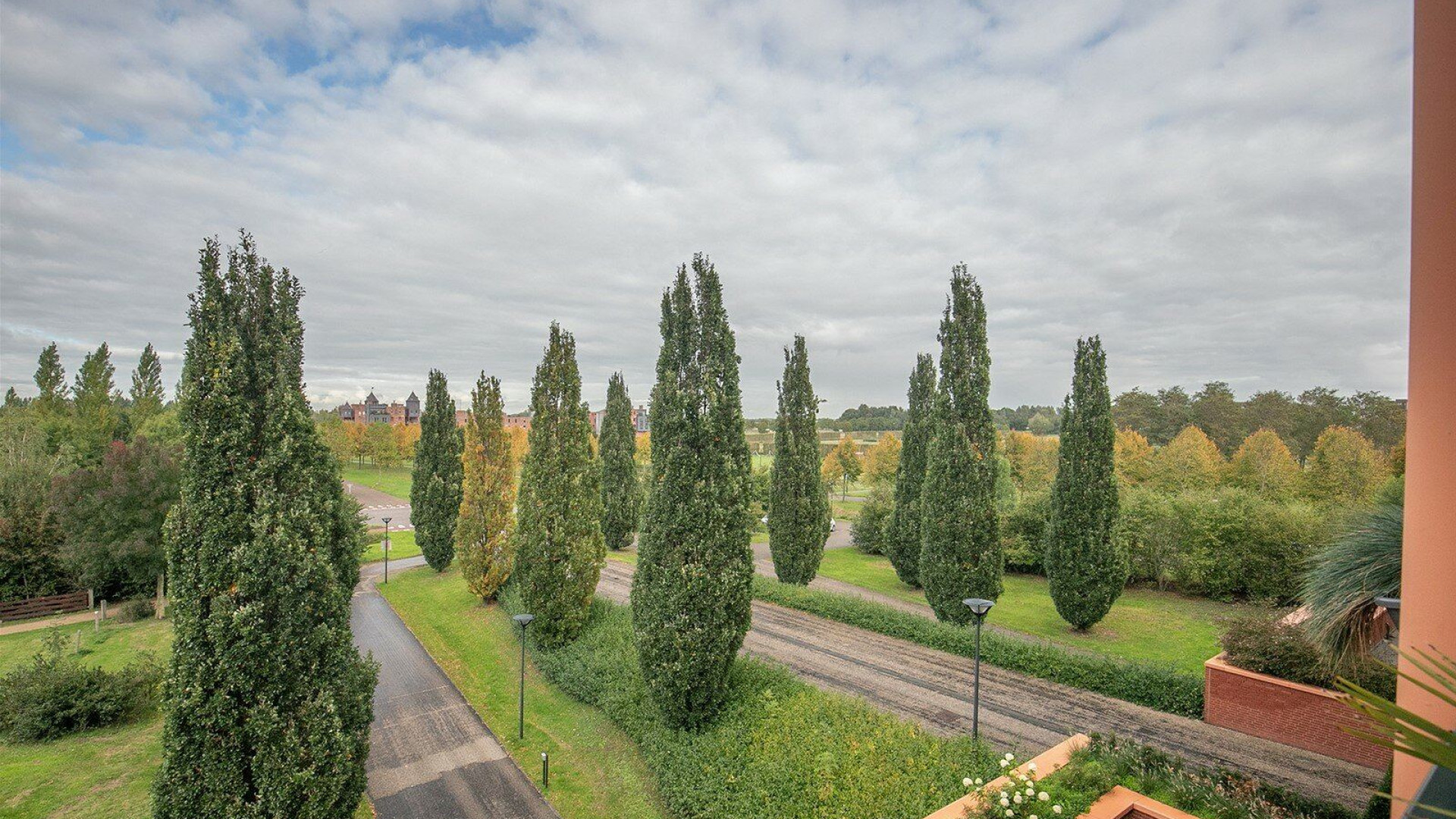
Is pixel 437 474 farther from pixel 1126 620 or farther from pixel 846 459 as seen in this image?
pixel 846 459

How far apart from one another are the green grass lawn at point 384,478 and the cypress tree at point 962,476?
39988mm

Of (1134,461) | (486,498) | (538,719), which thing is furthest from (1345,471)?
(486,498)

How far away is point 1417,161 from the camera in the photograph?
13.2 feet

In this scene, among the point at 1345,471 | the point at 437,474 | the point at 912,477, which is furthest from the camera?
the point at 1345,471

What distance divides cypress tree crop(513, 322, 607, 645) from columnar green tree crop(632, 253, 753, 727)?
3778 millimetres

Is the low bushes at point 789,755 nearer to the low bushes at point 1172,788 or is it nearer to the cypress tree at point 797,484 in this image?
the low bushes at point 1172,788

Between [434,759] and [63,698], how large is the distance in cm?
714

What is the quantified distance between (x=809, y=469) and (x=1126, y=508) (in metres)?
12.5

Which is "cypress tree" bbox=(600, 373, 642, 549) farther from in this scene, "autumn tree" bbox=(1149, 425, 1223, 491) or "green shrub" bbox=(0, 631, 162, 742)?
"autumn tree" bbox=(1149, 425, 1223, 491)

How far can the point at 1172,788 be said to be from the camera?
25.8 ft

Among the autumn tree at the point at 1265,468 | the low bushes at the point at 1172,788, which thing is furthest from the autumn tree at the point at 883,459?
the low bushes at the point at 1172,788

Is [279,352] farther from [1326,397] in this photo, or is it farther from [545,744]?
[1326,397]

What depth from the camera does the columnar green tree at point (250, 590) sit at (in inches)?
285

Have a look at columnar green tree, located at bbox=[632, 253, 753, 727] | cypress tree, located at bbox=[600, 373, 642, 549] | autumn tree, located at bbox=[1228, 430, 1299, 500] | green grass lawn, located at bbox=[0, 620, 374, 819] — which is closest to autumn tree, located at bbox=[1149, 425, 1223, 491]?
autumn tree, located at bbox=[1228, 430, 1299, 500]
